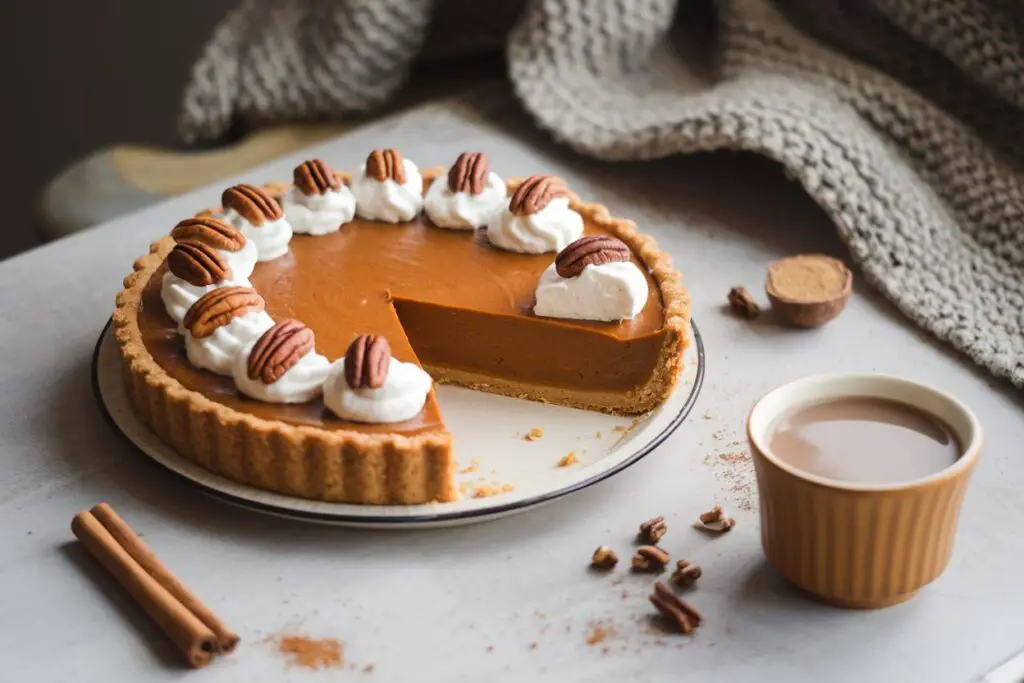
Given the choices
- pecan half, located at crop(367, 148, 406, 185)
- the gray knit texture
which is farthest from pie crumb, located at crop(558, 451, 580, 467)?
the gray knit texture

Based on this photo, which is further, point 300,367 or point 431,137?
point 431,137

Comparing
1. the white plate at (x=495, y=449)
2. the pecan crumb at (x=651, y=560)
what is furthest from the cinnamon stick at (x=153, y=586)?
the pecan crumb at (x=651, y=560)

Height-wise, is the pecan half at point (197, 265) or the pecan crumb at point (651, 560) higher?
the pecan half at point (197, 265)

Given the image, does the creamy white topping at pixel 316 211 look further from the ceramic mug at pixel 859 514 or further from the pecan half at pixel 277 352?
the ceramic mug at pixel 859 514

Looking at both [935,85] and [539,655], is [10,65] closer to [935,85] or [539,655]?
[935,85]

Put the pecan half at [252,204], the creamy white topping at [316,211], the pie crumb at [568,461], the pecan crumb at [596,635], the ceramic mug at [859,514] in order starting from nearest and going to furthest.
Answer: the ceramic mug at [859,514] → the pecan crumb at [596,635] → the pie crumb at [568,461] → the pecan half at [252,204] → the creamy white topping at [316,211]

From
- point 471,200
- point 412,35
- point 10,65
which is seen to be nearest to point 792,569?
point 471,200
